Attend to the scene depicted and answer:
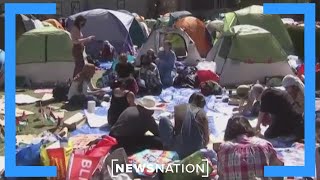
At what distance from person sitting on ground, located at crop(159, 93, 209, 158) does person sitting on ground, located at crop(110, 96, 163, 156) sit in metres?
0.19

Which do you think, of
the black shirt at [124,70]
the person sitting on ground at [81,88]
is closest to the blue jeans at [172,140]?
the person sitting on ground at [81,88]

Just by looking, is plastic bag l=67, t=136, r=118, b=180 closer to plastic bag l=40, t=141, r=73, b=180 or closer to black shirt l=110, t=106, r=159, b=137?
plastic bag l=40, t=141, r=73, b=180

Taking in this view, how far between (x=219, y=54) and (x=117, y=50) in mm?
4017

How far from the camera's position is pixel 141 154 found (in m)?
5.88

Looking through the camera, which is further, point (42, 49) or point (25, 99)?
point (42, 49)

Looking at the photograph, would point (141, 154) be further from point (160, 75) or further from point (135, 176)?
point (160, 75)

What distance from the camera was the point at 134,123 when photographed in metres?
6.12

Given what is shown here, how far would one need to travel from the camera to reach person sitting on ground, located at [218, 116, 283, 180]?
4.61m

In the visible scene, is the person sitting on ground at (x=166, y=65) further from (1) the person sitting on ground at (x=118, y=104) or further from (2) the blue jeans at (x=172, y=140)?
(2) the blue jeans at (x=172, y=140)

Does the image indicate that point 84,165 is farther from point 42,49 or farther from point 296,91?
point 42,49

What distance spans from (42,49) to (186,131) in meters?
6.41

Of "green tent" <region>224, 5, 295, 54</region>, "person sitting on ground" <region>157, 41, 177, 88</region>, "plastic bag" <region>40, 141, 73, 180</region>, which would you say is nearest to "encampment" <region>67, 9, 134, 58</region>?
"green tent" <region>224, 5, 295, 54</region>

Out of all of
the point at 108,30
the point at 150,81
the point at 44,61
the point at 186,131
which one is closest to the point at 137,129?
the point at 186,131

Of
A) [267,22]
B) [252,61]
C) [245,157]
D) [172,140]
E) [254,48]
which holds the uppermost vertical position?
[267,22]
